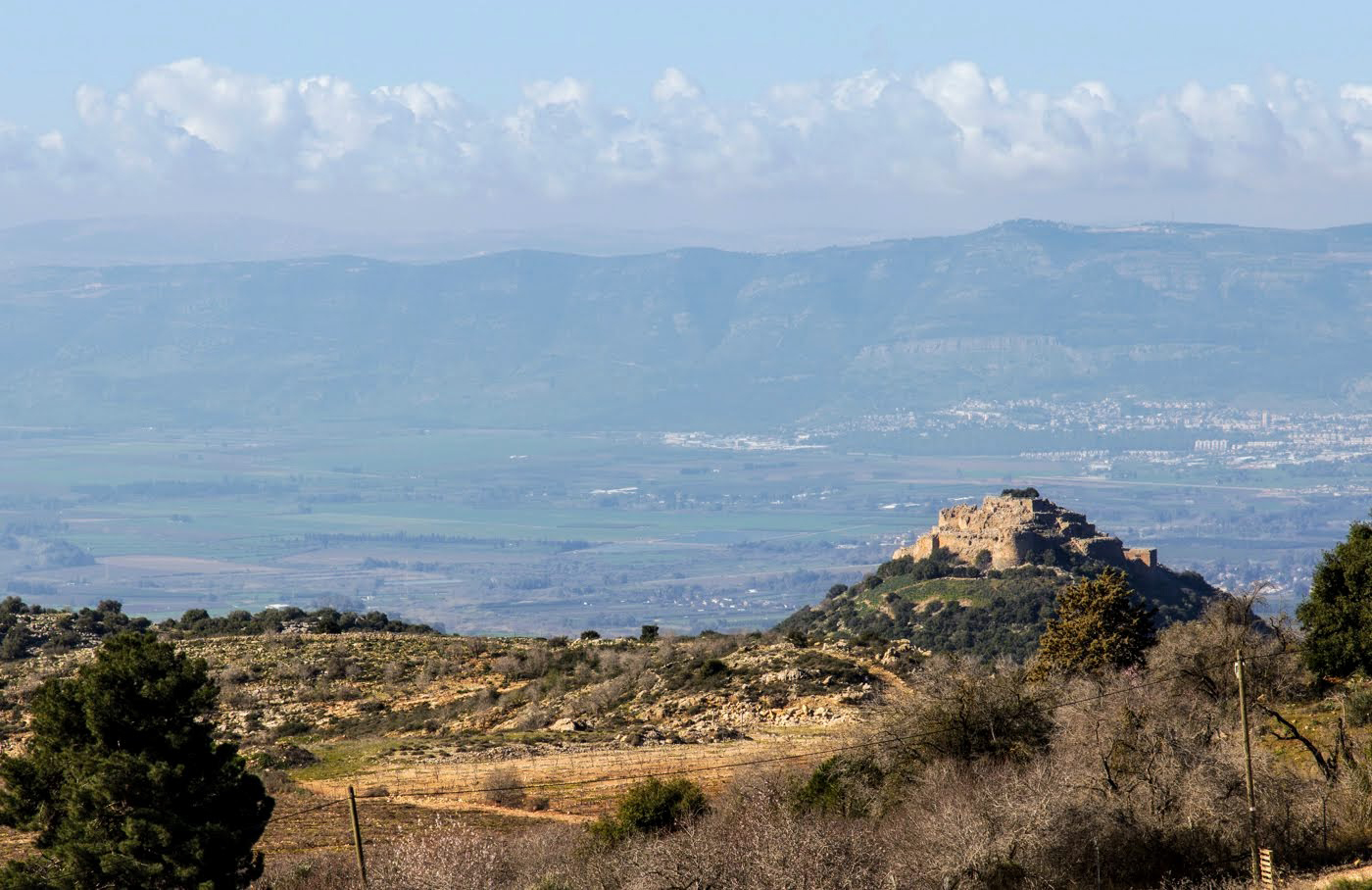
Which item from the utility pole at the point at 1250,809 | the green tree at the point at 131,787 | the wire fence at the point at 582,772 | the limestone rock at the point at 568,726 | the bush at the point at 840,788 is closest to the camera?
the green tree at the point at 131,787

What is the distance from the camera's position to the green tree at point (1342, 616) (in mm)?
42719

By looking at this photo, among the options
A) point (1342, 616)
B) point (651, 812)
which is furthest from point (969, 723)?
point (1342, 616)

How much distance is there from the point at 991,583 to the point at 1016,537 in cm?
572

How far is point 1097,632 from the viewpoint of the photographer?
152 feet

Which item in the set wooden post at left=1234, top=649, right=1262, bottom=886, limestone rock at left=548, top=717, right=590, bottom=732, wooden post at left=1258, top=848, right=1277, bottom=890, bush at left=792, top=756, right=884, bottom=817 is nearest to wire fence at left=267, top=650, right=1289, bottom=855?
bush at left=792, top=756, right=884, bottom=817

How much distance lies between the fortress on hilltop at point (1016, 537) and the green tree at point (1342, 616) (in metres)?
40.9

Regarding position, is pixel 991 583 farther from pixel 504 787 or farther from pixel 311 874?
pixel 311 874

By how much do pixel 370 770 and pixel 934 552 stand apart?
56183 millimetres

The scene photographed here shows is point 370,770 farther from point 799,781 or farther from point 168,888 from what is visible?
point 168,888

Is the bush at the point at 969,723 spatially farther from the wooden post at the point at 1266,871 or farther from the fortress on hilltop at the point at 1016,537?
the fortress on hilltop at the point at 1016,537

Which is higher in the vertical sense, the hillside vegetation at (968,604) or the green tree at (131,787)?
the green tree at (131,787)

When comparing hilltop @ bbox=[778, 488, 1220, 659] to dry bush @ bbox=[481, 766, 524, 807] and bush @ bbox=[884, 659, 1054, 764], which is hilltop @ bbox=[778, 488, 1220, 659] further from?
bush @ bbox=[884, 659, 1054, 764]

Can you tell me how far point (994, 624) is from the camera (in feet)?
247

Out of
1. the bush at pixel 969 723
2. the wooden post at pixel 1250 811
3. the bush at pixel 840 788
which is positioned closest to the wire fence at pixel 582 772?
the bush at pixel 969 723
